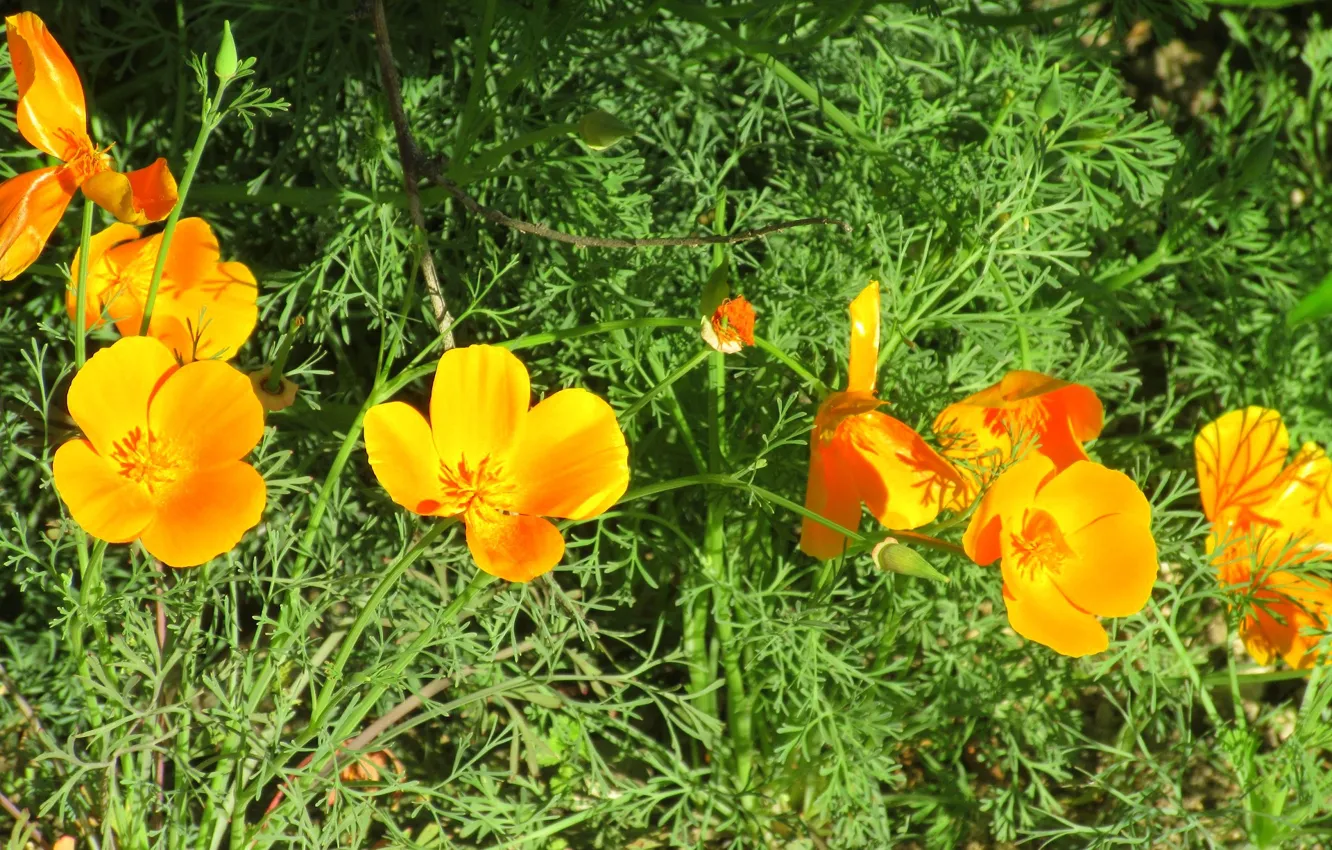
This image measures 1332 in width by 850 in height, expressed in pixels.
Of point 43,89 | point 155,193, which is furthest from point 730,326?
point 43,89

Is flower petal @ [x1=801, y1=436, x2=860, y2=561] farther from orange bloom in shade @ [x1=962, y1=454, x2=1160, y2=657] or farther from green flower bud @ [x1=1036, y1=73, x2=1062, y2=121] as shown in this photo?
green flower bud @ [x1=1036, y1=73, x2=1062, y2=121]

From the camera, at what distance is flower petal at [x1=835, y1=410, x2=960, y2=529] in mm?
1133

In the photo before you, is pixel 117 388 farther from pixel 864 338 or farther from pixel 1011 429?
pixel 1011 429

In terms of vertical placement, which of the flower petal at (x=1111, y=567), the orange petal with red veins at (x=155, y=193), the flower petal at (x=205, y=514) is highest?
the orange petal with red veins at (x=155, y=193)

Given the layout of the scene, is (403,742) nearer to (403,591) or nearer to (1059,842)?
(403,591)

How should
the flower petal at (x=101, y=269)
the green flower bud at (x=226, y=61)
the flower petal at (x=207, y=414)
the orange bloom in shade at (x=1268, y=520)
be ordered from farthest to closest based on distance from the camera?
the orange bloom in shade at (x=1268, y=520)
the flower petal at (x=101, y=269)
the flower petal at (x=207, y=414)
the green flower bud at (x=226, y=61)

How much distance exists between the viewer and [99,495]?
1.00 metres

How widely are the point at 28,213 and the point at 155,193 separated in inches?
5.3

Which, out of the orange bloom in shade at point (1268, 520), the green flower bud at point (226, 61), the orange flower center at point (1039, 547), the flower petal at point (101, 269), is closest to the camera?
the green flower bud at point (226, 61)

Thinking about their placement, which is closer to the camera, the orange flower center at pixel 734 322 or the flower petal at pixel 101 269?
the orange flower center at pixel 734 322

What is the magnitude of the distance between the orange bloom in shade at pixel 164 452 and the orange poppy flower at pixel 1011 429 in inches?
26.8

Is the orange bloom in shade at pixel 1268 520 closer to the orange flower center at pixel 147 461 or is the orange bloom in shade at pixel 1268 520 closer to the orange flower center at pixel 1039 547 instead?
the orange flower center at pixel 1039 547

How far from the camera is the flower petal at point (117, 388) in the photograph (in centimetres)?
100

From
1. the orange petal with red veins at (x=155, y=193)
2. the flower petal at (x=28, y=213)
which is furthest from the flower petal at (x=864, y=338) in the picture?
the flower petal at (x=28, y=213)
